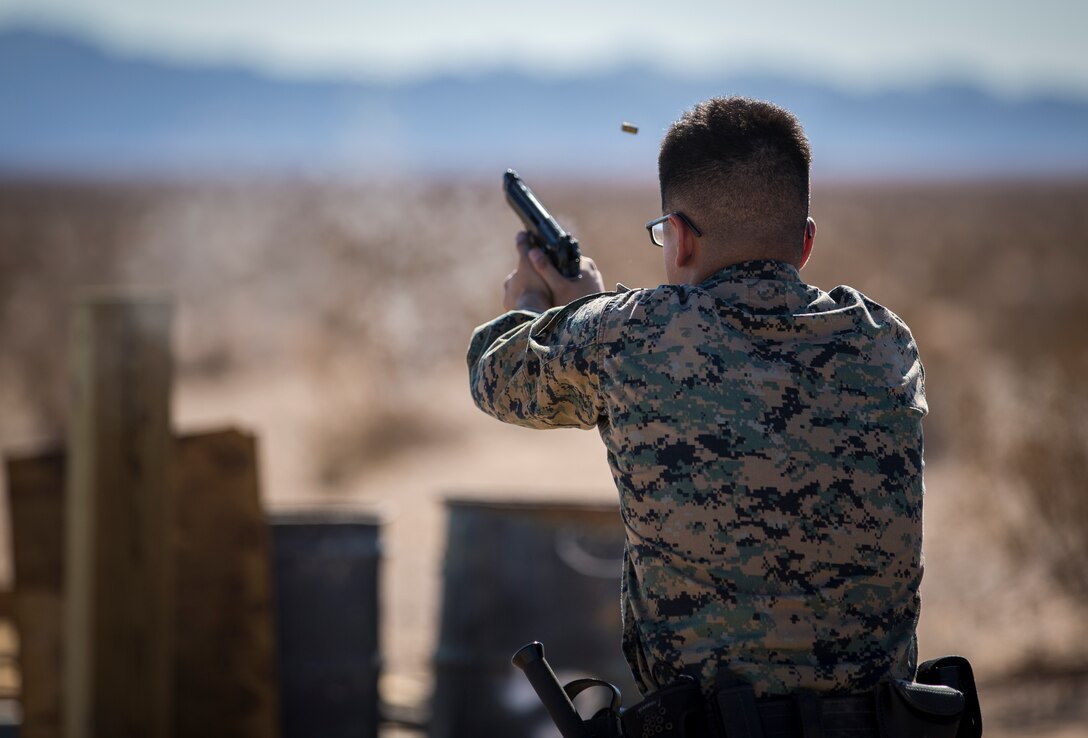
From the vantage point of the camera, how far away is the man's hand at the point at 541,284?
2.44 meters

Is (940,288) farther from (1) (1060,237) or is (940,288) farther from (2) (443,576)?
(2) (443,576)

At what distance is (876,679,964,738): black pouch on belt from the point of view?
1.90 metres

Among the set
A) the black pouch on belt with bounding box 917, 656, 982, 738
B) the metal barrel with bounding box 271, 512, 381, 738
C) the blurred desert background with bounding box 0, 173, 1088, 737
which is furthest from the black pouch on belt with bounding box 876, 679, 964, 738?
the metal barrel with bounding box 271, 512, 381, 738

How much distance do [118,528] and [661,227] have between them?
8.70ft

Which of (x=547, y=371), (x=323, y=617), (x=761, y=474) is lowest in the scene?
(x=323, y=617)

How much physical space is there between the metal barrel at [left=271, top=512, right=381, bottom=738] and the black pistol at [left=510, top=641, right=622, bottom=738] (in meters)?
2.95

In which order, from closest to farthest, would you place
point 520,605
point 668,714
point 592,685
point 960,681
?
point 668,714 < point 592,685 < point 960,681 < point 520,605

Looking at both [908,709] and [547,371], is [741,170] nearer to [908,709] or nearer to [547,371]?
[547,371]

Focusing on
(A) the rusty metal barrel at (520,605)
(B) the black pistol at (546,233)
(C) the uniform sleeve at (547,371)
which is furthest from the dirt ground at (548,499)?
(C) the uniform sleeve at (547,371)

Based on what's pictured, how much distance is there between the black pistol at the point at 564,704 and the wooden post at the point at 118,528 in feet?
8.05

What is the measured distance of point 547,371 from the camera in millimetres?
2039

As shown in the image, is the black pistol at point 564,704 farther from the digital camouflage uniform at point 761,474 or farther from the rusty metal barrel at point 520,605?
the rusty metal barrel at point 520,605

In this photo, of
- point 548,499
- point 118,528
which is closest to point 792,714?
point 118,528

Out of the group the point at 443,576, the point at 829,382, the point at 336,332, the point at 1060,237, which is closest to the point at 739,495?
the point at 829,382
